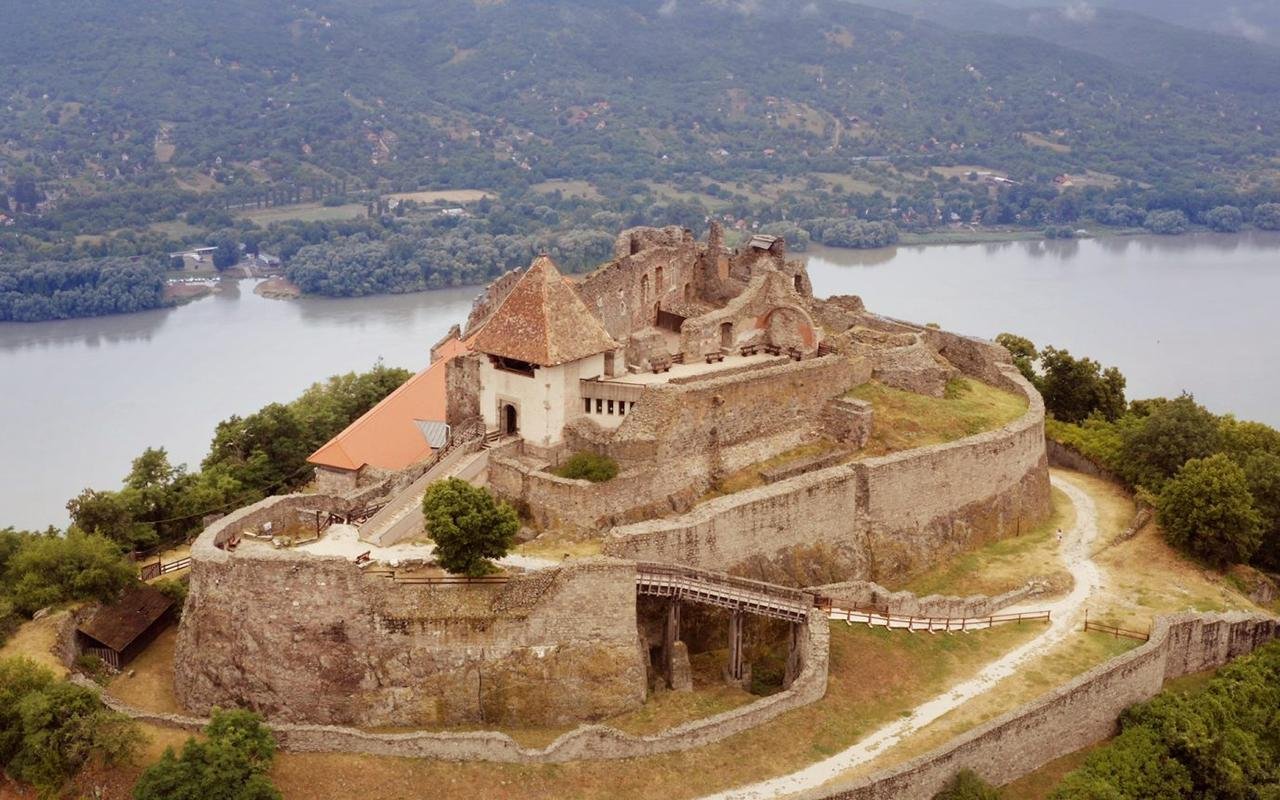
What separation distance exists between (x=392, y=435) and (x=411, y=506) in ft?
21.8

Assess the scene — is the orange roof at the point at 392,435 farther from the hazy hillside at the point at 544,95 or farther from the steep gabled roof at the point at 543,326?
the hazy hillside at the point at 544,95

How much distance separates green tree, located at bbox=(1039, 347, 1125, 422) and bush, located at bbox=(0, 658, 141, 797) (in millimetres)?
31710

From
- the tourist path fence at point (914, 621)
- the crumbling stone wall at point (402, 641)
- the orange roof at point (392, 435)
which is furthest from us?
the orange roof at point (392, 435)

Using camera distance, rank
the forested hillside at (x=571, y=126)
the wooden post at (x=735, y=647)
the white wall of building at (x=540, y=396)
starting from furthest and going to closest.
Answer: the forested hillside at (x=571, y=126), the white wall of building at (x=540, y=396), the wooden post at (x=735, y=647)

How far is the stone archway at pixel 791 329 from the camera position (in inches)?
1420

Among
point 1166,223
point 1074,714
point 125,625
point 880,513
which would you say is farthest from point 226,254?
point 1166,223

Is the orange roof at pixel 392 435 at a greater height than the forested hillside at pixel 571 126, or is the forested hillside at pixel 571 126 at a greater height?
the forested hillside at pixel 571 126

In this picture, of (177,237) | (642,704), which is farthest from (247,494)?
(177,237)

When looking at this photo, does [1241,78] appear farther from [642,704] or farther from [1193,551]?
[642,704]

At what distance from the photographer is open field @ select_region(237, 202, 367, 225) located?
319 feet

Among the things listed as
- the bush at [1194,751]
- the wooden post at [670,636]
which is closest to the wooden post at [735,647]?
the wooden post at [670,636]

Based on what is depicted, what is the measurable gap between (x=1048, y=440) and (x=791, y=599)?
17873 millimetres

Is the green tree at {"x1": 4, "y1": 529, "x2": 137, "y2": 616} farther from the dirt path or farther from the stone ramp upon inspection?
the dirt path

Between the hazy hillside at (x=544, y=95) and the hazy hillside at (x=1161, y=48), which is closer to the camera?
the hazy hillside at (x=544, y=95)
